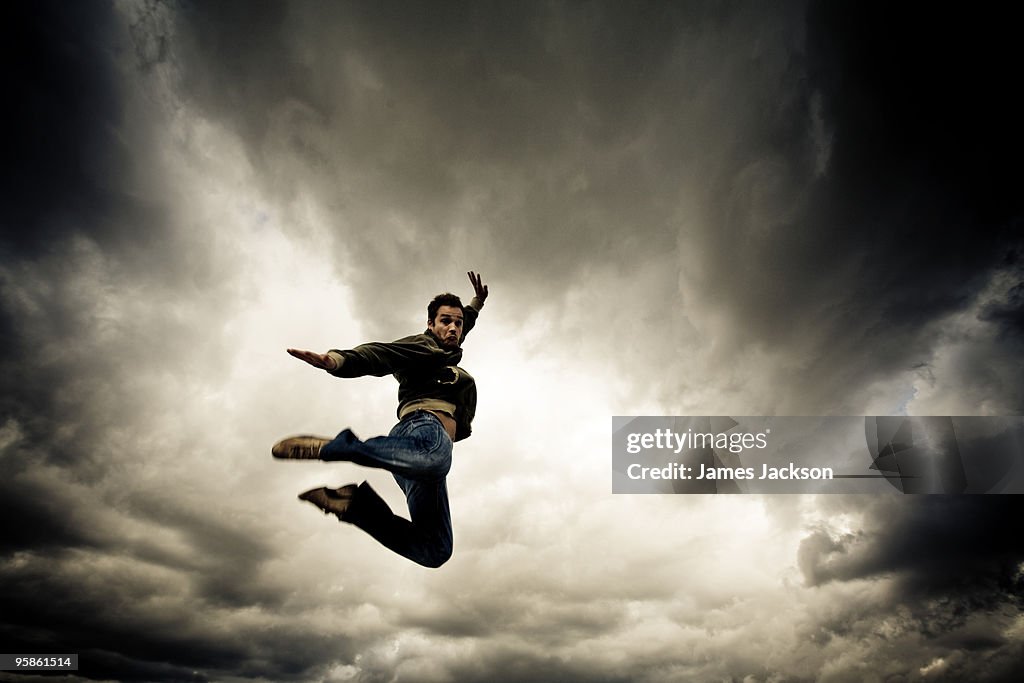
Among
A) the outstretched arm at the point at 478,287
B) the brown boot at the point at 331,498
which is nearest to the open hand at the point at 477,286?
the outstretched arm at the point at 478,287

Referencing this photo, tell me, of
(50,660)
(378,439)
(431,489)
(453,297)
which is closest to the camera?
(378,439)

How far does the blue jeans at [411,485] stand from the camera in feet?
16.7

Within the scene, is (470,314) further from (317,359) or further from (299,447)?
(299,447)

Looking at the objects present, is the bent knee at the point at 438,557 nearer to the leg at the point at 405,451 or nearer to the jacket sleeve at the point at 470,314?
the leg at the point at 405,451

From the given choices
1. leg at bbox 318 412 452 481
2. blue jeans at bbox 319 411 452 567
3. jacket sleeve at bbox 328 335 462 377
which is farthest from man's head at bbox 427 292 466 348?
leg at bbox 318 412 452 481

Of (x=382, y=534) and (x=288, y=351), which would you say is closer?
(x=288, y=351)

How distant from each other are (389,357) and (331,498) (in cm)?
179

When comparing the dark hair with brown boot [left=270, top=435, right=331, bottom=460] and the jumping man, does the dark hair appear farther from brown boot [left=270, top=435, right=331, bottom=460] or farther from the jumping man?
brown boot [left=270, top=435, right=331, bottom=460]

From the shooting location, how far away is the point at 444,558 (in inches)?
234

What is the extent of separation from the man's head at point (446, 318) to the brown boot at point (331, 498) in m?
2.32

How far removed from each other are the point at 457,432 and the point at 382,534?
1.62 metres

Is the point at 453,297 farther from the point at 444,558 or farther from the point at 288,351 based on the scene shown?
the point at 444,558

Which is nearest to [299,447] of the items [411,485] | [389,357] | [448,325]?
[389,357]

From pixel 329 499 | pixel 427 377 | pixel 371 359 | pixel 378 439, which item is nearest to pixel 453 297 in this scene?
pixel 427 377
